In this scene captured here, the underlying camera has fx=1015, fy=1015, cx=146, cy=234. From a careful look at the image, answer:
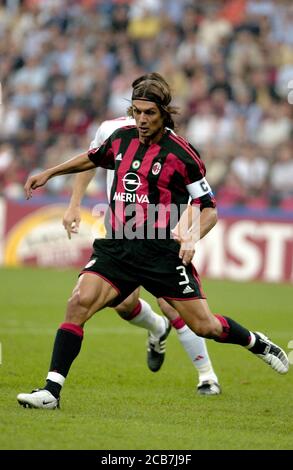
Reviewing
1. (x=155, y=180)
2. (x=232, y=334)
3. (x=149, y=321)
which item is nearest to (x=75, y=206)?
(x=155, y=180)

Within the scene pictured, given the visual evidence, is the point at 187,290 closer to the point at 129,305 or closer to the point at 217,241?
the point at 129,305

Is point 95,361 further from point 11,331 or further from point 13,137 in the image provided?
point 13,137

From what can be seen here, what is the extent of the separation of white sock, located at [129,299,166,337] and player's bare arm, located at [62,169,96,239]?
1354mm

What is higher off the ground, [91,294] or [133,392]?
[91,294]

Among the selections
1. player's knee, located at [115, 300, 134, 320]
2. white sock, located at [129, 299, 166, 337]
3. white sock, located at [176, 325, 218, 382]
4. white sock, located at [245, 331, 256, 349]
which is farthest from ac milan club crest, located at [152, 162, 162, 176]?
white sock, located at [129, 299, 166, 337]

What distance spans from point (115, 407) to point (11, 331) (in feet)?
13.8

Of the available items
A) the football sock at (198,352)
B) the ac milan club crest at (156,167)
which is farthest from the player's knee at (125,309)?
the ac milan club crest at (156,167)

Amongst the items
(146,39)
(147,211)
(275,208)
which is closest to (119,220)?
(147,211)

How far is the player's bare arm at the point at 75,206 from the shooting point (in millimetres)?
7438

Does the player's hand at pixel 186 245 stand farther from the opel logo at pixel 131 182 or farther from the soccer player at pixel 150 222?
the opel logo at pixel 131 182

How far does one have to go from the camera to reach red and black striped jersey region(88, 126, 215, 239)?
7.00 m

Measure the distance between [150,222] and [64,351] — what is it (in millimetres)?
1071

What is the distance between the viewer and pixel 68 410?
6.72 meters

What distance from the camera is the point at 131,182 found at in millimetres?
7051
